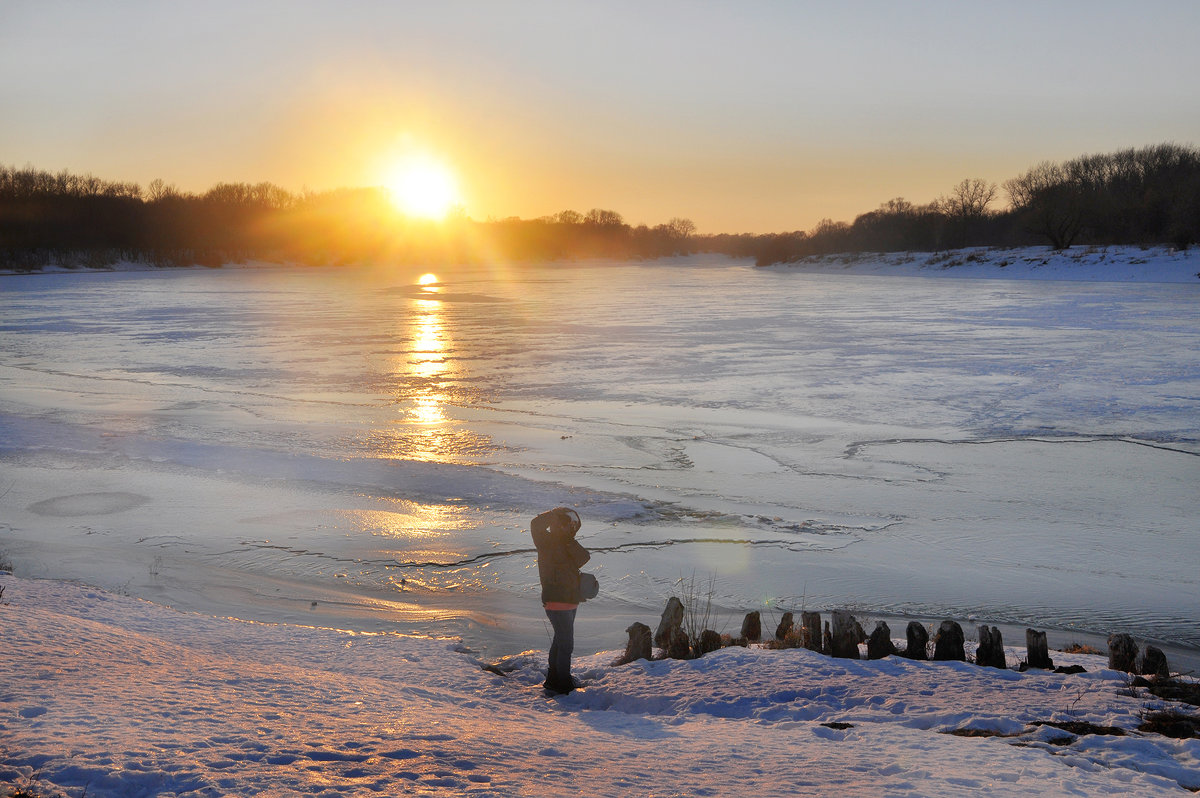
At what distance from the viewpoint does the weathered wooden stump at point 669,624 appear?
216 inches

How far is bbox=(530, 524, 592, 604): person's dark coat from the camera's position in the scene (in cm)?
483

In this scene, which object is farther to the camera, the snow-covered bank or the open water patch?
the snow-covered bank

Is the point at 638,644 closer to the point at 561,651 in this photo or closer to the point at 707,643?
Answer: the point at 707,643

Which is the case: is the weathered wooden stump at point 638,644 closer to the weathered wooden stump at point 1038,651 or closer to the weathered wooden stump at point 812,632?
the weathered wooden stump at point 812,632

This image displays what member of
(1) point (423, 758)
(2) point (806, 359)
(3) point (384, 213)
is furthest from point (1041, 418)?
(3) point (384, 213)

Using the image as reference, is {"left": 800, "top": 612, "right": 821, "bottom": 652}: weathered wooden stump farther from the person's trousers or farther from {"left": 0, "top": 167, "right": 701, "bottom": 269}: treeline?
{"left": 0, "top": 167, "right": 701, "bottom": 269}: treeline

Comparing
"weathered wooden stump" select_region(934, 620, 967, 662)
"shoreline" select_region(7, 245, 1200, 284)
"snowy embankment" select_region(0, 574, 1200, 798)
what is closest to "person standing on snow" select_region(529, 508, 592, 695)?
"snowy embankment" select_region(0, 574, 1200, 798)

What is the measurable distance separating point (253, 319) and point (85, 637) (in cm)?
2707

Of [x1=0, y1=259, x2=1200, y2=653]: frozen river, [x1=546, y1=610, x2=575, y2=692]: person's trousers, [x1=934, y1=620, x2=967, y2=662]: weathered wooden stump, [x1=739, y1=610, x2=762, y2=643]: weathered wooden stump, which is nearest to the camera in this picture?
[x1=546, y1=610, x2=575, y2=692]: person's trousers

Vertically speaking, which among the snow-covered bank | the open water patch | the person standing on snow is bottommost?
the open water patch

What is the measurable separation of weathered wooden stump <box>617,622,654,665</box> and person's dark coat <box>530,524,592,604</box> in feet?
1.82

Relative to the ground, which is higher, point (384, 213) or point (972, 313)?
point (384, 213)

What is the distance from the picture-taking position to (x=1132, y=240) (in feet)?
236

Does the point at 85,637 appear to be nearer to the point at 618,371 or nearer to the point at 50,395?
the point at 50,395
